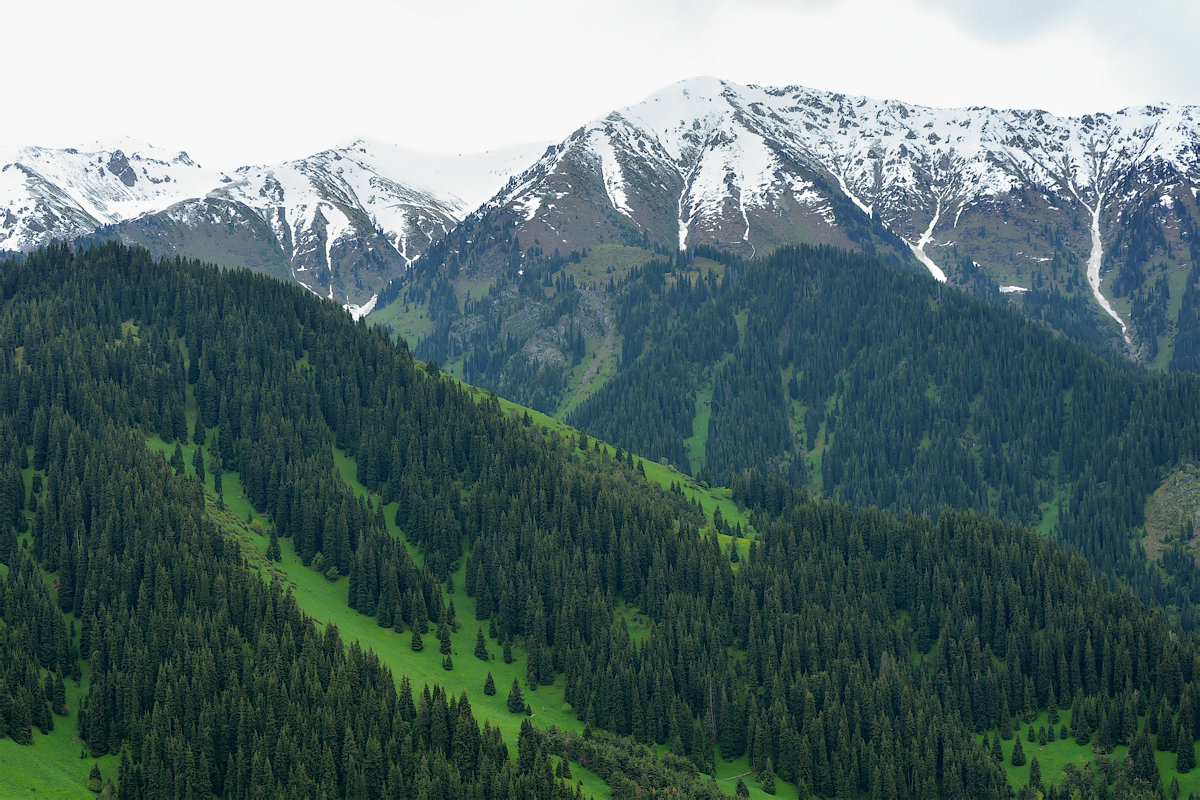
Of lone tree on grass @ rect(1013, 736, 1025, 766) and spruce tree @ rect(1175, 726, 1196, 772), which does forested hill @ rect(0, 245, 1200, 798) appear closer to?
spruce tree @ rect(1175, 726, 1196, 772)

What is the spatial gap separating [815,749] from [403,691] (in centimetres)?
6207

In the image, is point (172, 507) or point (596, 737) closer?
point (596, 737)

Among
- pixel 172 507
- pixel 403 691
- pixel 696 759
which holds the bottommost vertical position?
pixel 696 759

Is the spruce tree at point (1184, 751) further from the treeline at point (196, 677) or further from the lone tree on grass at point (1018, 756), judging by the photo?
the treeline at point (196, 677)

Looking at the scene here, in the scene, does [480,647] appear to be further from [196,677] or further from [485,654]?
[196,677]

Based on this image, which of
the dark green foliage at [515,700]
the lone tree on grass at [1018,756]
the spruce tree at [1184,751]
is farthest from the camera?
the dark green foliage at [515,700]

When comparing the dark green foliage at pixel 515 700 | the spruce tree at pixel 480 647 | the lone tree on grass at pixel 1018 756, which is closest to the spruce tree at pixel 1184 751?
the lone tree on grass at pixel 1018 756

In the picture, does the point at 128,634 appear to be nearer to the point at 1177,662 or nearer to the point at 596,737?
the point at 596,737

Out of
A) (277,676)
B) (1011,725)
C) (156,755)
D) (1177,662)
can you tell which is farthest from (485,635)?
(1177,662)

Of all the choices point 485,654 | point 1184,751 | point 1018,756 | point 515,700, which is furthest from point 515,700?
point 1184,751

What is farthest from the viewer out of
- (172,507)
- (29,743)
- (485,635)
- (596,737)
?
(485,635)

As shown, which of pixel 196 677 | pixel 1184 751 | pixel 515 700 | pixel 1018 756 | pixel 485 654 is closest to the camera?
pixel 196 677

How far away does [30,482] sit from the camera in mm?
179625

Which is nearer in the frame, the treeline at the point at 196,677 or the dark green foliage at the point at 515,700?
the treeline at the point at 196,677
